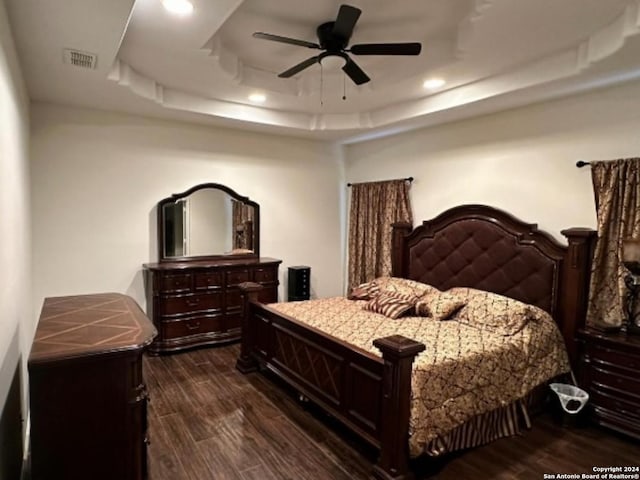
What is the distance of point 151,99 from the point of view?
3793 millimetres

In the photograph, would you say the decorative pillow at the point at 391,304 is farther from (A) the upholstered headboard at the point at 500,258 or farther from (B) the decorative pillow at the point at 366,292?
(A) the upholstered headboard at the point at 500,258

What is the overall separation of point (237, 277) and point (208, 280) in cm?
35

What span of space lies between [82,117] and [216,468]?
368cm

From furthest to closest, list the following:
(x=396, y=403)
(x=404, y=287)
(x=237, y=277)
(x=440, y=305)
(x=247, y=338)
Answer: (x=237, y=277), (x=404, y=287), (x=247, y=338), (x=440, y=305), (x=396, y=403)

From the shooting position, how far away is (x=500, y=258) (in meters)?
3.74

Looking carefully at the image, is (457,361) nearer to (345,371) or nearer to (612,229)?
(345,371)

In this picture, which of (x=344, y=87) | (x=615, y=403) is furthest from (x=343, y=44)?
(x=615, y=403)

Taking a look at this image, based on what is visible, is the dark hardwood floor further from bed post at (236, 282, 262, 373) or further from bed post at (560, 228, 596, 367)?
bed post at (560, 228, 596, 367)

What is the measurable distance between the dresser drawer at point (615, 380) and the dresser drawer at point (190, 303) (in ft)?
12.2

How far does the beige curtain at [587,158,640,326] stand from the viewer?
3022 mm

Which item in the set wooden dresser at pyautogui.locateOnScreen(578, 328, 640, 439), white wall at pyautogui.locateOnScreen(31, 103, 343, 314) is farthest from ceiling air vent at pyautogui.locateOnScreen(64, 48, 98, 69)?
wooden dresser at pyautogui.locateOnScreen(578, 328, 640, 439)

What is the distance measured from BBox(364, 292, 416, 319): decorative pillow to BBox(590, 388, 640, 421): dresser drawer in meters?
1.55

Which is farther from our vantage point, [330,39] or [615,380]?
[615,380]

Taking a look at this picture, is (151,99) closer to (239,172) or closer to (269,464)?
(239,172)
